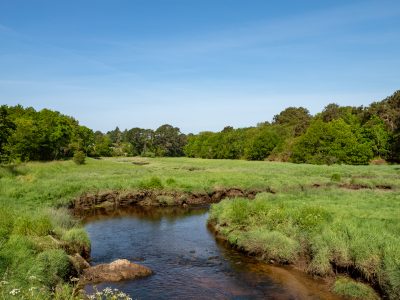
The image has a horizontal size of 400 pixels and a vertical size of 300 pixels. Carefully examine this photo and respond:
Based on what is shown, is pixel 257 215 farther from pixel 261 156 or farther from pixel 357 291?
pixel 261 156

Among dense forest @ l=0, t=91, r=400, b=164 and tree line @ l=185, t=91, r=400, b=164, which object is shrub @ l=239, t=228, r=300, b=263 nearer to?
dense forest @ l=0, t=91, r=400, b=164

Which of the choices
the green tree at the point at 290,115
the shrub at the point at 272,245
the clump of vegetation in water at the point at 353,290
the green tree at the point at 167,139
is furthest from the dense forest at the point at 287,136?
the clump of vegetation in water at the point at 353,290

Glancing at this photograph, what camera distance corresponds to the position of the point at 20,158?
76.1m

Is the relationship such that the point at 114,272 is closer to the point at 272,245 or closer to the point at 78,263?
the point at 78,263

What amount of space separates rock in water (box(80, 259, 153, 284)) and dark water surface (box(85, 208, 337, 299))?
50 cm

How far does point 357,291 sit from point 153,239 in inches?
579

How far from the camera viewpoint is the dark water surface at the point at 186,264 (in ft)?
58.0

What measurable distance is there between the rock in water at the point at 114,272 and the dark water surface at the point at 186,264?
0.50 meters

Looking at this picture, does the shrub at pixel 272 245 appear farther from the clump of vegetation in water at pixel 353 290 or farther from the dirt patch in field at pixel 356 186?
the dirt patch in field at pixel 356 186

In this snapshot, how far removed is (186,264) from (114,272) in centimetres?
453

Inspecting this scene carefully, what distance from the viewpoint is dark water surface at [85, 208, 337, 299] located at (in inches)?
696

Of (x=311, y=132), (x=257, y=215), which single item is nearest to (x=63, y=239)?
(x=257, y=215)

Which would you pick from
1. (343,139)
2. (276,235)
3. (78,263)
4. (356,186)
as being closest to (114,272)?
(78,263)

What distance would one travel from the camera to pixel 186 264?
21.8 meters
